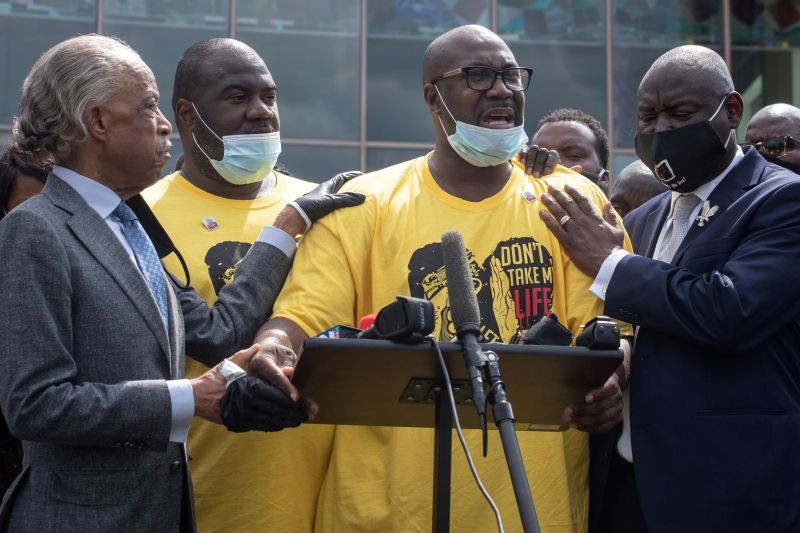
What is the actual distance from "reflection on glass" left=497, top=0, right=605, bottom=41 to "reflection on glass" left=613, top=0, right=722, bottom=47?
1.00ft

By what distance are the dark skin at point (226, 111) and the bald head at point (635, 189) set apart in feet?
8.68

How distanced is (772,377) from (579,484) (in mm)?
819

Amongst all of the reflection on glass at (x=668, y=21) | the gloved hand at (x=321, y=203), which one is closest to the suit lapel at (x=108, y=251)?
the gloved hand at (x=321, y=203)

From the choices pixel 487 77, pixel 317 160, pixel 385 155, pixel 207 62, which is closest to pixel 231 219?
pixel 207 62

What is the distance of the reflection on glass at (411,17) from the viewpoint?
15.2 meters

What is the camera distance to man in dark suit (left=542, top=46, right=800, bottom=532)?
383cm

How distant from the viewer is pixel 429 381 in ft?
10.2

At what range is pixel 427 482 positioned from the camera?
4004 mm


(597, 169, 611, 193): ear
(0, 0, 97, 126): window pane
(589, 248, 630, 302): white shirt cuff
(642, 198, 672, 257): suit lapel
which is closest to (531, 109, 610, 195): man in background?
(597, 169, 611, 193): ear

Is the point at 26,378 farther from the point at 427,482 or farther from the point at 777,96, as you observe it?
the point at 777,96

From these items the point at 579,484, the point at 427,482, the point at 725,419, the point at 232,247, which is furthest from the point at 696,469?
the point at 232,247

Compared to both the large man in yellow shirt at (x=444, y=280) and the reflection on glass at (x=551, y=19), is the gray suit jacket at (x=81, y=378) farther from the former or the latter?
the reflection on glass at (x=551, y=19)

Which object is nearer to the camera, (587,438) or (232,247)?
(587,438)

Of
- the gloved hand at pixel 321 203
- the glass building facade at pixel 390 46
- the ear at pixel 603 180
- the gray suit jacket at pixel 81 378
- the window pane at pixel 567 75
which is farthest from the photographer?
the window pane at pixel 567 75
